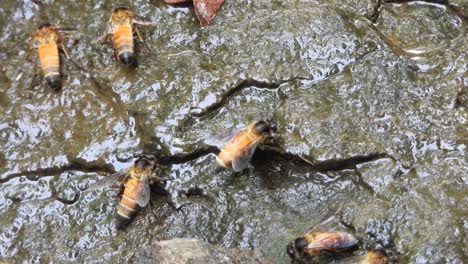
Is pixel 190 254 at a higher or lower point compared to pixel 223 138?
lower

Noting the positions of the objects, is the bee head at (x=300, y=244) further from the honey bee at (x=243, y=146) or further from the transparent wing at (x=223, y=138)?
the transparent wing at (x=223, y=138)

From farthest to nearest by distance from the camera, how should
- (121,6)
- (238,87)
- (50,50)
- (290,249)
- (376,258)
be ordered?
(121,6) < (50,50) < (238,87) < (290,249) < (376,258)

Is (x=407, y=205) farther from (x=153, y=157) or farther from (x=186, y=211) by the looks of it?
(x=153, y=157)

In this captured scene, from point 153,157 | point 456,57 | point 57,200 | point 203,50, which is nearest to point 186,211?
point 153,157

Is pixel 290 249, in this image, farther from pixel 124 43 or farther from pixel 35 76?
pixel 35 76

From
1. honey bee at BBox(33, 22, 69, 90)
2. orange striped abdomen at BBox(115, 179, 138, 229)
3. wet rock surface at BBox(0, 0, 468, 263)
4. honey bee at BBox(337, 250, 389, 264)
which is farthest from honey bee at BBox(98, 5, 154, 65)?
honey bee at BBox(337, 250, 389, 264)

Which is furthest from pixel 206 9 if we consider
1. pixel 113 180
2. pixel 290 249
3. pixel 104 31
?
pixel 290 249
